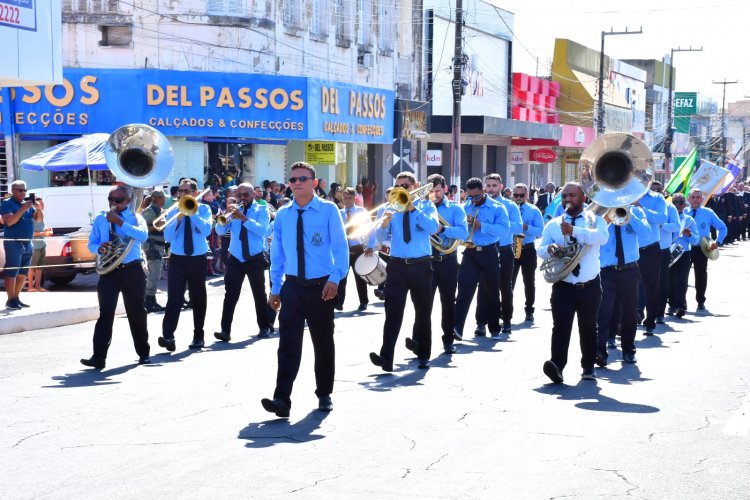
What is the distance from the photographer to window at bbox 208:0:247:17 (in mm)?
31108

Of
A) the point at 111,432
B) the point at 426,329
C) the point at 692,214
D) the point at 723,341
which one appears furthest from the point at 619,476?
the point at 692,214

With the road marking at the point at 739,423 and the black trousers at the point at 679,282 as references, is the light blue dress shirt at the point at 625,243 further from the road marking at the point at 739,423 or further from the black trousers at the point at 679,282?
the black trousers at the point at 679,282

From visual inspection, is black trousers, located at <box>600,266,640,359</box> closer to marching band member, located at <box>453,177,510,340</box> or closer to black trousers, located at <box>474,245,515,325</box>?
marching band member, located at <box>453,177,510,340</box>

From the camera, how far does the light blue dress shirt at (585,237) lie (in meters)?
10.3

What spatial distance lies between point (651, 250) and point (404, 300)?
371cm

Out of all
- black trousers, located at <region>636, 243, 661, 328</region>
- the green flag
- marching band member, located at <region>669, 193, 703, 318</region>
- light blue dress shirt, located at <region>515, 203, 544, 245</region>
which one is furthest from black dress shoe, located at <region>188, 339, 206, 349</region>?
the green flag

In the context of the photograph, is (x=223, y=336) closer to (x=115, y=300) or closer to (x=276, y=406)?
(x=115, y=300)

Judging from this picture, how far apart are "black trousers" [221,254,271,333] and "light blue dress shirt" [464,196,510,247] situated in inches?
101

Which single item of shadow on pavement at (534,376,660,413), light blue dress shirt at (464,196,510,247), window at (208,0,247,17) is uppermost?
window at (208,0,247,17)

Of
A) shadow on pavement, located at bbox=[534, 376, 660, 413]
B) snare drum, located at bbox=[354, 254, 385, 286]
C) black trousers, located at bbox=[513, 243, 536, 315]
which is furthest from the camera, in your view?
black trousers, located at bbox=[513, 243, 536, 315]

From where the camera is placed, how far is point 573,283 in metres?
10.4

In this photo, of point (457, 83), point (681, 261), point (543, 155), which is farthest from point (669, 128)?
point (681, 261)

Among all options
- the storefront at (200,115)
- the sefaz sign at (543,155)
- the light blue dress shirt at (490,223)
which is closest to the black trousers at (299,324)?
the light blue dress shirt at (490,223)

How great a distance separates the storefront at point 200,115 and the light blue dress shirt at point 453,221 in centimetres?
1581
